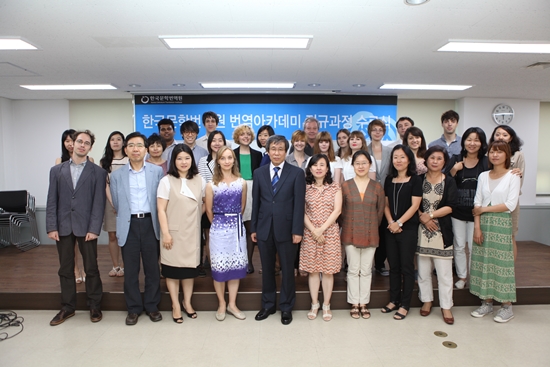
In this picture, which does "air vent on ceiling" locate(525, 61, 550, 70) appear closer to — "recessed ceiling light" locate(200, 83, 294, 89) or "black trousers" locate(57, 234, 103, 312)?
"recessed ceiling light" locate(200, 83, 294, 89)

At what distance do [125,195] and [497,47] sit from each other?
436 centimetres

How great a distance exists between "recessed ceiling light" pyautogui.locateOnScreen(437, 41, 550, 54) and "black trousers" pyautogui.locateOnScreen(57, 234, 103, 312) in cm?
439

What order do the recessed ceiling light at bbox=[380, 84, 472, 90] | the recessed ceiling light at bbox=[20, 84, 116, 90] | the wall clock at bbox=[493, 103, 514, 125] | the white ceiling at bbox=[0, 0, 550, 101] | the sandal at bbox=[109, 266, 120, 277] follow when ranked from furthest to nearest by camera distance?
the wall clock at bbox=[493, 103, 514, 125]
the recessed ceiling light at bbox=[380, 84, 472, 90]
the recessed ceiling light at bbox=[20, 84, 116, 90]
the sandal at bbox=[109, 266, 120, 277]
the white ceiling at bbox=[0, 0, 550, 101]

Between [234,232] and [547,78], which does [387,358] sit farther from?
[547,78]

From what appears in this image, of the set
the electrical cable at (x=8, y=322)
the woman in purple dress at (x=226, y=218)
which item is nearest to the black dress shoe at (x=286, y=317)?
the woman in purple dress at (x=226, y=218)

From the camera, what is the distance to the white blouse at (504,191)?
321 cm

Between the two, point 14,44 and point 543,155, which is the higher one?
point 14,44

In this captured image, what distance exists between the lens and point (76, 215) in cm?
328

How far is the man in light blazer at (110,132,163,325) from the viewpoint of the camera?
10.5 ft

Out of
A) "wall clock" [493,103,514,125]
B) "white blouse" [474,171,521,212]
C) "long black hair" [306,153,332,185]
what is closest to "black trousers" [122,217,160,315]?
"long black hair" [306,153,332,185]

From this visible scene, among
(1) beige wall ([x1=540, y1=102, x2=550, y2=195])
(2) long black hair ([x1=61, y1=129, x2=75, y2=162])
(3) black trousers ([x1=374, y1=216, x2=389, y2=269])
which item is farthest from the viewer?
(1) beige wall ([x1=540, y1=102, x2=550, y2=195])

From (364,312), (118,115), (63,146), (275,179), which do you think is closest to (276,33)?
(275,179)

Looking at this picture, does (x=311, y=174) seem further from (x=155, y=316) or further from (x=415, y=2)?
(x=155, y=316)

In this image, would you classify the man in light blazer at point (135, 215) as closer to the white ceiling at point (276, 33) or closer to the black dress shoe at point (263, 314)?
the black dress shoe at point (263, 314)
